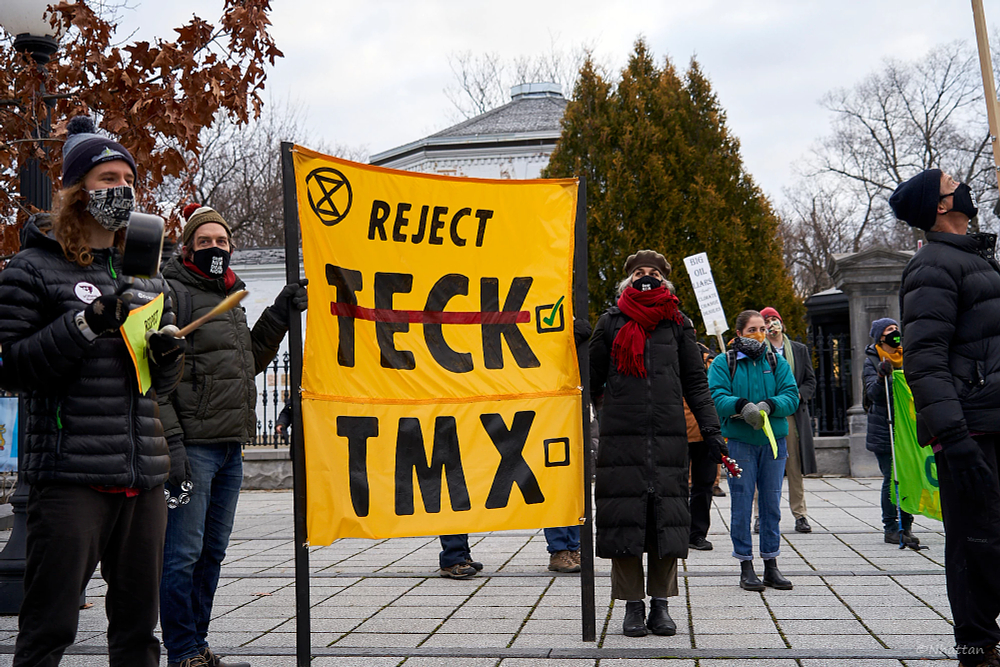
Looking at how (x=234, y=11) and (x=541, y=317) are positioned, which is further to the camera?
(x=234, y=11)

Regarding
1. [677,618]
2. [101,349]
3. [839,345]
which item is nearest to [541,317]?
[677,618]

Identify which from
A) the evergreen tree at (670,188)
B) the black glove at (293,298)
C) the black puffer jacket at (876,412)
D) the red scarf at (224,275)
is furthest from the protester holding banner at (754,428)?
the evergreen tree at (670,188)

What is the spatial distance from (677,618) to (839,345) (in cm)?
1010

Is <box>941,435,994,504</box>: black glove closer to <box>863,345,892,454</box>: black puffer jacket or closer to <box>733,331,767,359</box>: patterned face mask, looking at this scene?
<box>733,331,767,359</box>: patterned face mask

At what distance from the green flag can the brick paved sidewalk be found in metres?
0.40

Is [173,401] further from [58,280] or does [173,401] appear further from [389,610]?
[389,610]

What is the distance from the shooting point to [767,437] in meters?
6.52

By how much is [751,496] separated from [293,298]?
3.65 meters

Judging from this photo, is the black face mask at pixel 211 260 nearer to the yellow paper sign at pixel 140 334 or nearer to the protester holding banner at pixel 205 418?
the protester holding banner at pixel 205 418

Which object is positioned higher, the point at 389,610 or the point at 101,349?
the point at 101,349

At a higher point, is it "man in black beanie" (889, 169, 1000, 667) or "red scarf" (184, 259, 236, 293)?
"red scarf" (184, 259, 236, 293)

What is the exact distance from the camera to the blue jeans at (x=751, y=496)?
6.29 meters

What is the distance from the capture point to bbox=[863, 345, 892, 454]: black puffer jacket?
27.9 feet

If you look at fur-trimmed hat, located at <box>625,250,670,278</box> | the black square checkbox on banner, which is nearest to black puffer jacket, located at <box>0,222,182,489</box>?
the black square checkbox on banner
